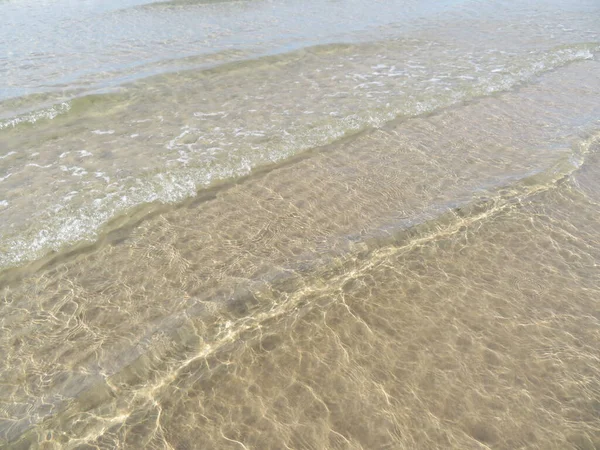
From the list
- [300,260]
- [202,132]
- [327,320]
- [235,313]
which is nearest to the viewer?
[327,320]

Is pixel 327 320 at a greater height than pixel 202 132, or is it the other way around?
pixel 202 132

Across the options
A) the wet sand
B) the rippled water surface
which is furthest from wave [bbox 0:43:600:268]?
the wet sand

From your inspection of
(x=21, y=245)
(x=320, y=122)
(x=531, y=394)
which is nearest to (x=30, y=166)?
(x=21, y=245)

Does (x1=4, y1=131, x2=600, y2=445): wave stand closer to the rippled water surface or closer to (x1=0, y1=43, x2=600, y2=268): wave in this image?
the rippled water surface

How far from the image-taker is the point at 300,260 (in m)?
5.15

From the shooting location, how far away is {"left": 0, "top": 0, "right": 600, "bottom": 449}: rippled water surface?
139 inches

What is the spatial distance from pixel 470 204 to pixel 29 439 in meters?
5.85

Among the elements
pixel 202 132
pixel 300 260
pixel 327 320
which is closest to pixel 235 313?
pixel 327 320

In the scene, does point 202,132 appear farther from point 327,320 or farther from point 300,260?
point 327,320

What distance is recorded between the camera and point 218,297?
464 centimetres

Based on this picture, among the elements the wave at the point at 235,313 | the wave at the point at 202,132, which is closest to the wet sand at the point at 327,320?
the wave at the point at 235,313

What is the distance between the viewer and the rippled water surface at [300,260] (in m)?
3.52

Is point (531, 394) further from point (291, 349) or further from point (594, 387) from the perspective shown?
point (291, 349)

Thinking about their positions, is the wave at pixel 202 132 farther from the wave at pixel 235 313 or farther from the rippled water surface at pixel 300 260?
the wave at pixel 235 313
